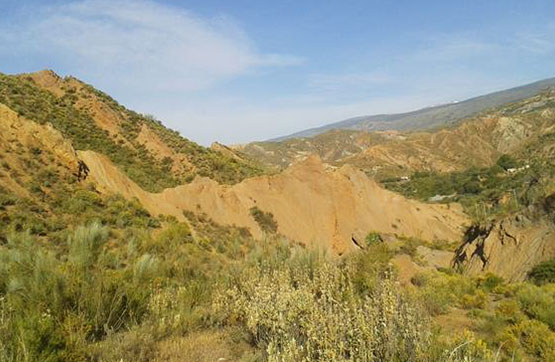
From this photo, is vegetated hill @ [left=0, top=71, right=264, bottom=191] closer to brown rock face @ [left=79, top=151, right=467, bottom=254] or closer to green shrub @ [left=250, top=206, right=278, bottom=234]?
brown rock face @ [left=79, top=151, right=467, bottom=254]

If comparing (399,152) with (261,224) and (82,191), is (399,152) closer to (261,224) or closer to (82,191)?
(261,224)

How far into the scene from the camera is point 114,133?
137ft

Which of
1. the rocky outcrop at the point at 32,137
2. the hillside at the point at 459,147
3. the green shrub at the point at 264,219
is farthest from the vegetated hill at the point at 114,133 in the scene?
the hillside at the point at 459,147

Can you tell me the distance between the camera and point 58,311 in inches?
234

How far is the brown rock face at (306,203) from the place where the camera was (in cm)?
2231

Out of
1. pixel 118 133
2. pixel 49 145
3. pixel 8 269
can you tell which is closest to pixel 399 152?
pixel 118 133

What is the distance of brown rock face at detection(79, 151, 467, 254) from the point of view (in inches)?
878

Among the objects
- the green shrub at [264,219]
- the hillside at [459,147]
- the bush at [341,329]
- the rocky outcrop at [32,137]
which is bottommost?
the hillside at [459,147]

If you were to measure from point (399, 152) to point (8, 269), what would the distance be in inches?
5387

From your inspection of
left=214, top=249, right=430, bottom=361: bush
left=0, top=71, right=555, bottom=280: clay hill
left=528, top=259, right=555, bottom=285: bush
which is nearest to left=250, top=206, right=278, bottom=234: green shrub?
left=0, top=71, right=555, bottom=280: clay hill

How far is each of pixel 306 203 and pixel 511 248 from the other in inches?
555

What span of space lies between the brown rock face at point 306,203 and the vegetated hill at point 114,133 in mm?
9422

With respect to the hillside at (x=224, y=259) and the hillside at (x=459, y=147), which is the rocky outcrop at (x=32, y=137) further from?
the hillside at (x=459, y=147)

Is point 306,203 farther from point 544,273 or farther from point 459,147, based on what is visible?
point 459,147
